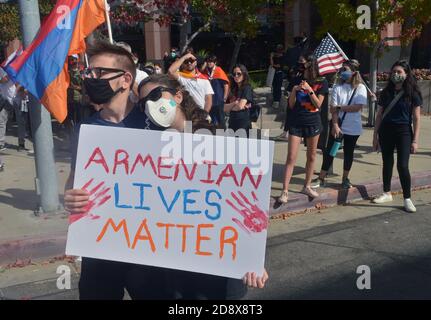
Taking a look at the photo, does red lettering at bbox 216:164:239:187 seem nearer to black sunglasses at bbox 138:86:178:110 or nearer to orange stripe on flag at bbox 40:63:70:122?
black sunglasses at bbox 138:86:178:110

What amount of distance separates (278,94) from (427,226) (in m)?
7.59

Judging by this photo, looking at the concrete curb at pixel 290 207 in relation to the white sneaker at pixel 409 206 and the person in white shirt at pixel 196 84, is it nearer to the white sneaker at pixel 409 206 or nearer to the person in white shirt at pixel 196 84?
the white sneaker at pixel 409 206

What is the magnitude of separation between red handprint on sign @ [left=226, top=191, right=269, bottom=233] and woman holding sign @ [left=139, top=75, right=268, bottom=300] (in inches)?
9.4

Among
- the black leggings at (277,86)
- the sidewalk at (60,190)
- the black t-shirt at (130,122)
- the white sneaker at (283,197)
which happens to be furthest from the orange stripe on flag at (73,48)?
the black leggings at (277,86)

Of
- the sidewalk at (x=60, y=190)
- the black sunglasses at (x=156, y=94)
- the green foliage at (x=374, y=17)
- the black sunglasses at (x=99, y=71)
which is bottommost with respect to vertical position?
the sidewalk at (x=60, y=190)

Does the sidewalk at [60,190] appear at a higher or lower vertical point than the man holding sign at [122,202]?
lower

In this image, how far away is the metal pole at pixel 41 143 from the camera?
571cm

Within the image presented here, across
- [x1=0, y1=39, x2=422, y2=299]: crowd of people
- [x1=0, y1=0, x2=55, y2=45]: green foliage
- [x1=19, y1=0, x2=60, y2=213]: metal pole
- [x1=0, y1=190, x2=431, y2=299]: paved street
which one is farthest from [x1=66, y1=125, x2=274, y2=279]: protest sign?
[x1=0, y1=0, x2=55, y2=45]: green foliage

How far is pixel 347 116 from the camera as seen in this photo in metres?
7.01

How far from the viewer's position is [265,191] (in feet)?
7.67

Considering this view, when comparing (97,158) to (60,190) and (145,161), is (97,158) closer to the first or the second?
(145,161)

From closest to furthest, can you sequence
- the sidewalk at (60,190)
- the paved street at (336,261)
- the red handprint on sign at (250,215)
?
the red handprint on sign at (250,215) < the paved street at (336,261) < the sidewalk at (60,190)
